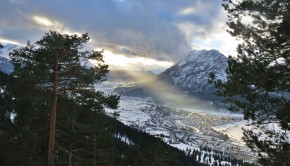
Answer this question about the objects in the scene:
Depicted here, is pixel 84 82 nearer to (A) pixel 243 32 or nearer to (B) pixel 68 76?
(B) pixel 68 76

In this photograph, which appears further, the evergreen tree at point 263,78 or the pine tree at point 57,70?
the pine tree at point 57,70

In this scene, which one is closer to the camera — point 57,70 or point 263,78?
point 263,78

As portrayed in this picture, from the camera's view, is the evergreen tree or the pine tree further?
the pine tree

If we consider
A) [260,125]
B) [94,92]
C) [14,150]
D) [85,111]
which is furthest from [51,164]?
[260,125]
